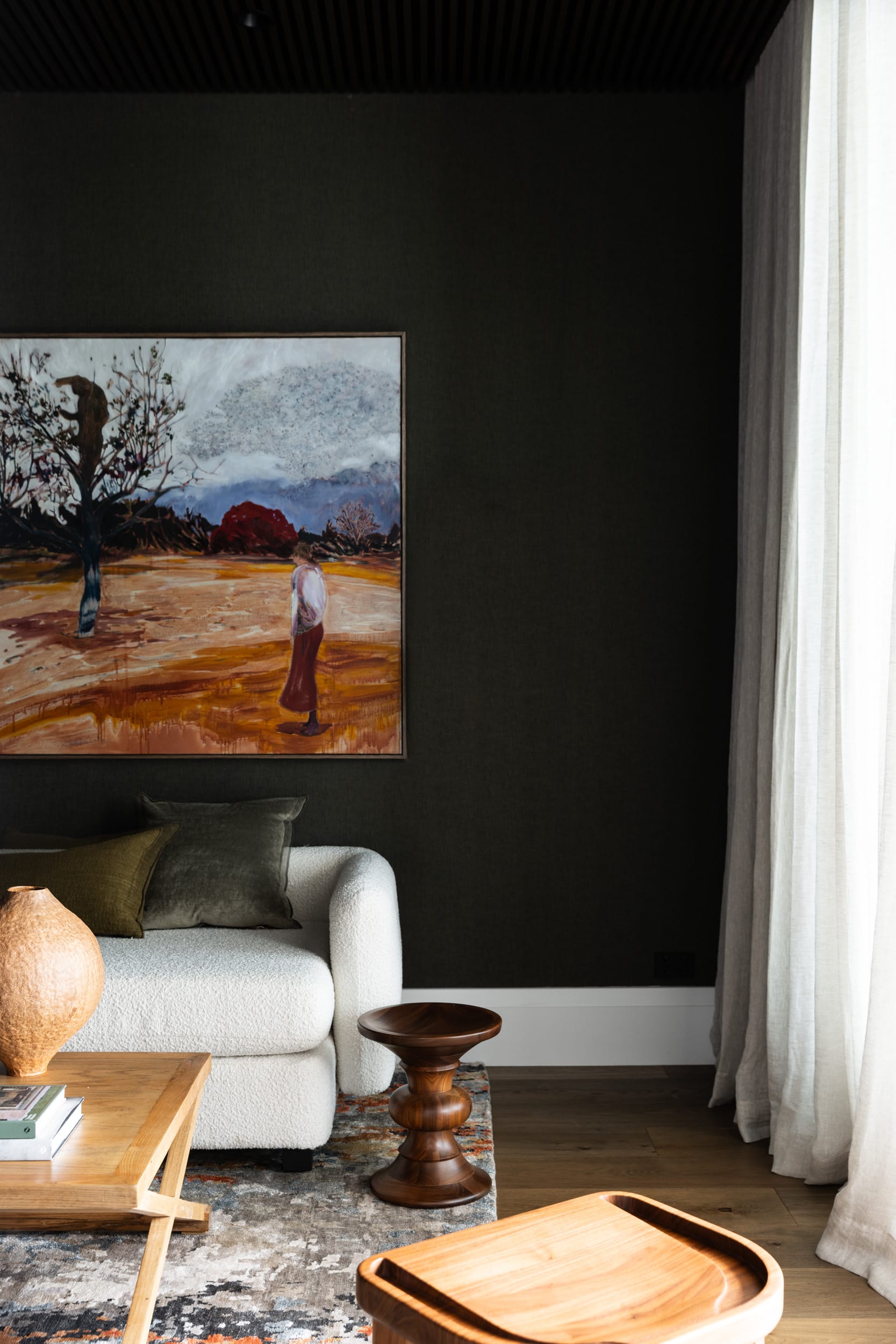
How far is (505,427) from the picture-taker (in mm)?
3836

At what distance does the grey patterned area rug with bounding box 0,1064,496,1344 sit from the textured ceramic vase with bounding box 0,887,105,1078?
472 mm

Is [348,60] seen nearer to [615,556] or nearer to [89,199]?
[89,199]

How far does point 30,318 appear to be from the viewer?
3.85 metres

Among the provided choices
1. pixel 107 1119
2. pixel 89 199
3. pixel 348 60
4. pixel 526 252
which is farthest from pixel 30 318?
pixel 107 1119

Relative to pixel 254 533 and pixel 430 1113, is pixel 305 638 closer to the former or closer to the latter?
pixel 254 533

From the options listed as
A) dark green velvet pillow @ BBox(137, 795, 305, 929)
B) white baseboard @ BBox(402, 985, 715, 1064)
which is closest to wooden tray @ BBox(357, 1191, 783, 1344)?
dark green velvet pillow @ BBox(137, 795, 305, 929)

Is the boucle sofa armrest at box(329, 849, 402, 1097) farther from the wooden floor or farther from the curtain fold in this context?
the curtain fold

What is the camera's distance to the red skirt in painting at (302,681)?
12.6 feet

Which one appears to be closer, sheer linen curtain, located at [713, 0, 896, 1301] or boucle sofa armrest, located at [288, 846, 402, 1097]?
sheer linen curtain, located at [713, 0, 896, 1301]

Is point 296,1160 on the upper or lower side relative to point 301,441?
lower

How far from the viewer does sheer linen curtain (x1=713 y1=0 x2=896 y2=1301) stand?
97.0 inches

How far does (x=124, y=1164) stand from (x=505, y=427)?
2699 millimetres

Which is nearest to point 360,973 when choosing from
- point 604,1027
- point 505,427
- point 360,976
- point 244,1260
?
point 360,976

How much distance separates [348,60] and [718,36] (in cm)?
118
